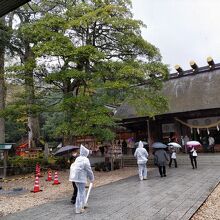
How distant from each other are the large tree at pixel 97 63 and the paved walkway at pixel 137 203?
5.15 meters

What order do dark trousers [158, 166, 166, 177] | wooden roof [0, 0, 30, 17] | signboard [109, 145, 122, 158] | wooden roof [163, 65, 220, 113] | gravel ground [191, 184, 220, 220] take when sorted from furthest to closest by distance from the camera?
wooden roof [163, 65, 220, 113] < signboard [109, 145, 122, 158] < dark trousers [158, 166, 166, 177] < gravel ground [191, 184, 220, 220] < wooden roof [0, 0, 30, 17]

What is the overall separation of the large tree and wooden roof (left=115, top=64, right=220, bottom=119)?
220 inches

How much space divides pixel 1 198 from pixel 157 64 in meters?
11.4

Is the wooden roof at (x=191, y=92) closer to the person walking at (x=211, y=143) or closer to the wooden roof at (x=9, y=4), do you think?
the person walking at (x=211, y=143)

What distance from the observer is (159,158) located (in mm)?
14359

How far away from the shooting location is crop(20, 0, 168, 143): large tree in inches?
629

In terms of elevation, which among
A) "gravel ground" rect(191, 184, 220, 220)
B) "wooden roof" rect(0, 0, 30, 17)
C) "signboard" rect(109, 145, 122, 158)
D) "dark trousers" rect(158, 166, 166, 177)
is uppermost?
"wooden roof" rect(0, 0, 30, 17)

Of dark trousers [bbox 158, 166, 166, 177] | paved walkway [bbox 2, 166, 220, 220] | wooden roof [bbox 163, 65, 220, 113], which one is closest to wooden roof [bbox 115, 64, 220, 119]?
wooden roof [bbox 163, 65, 220, 113]

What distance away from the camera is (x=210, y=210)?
7.93 m

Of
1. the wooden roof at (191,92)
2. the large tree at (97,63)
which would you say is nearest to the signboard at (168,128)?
the wooden roof at (191,92)

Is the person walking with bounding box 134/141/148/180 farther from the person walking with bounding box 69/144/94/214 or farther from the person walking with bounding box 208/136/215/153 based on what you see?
the person walking with bounding box 208/136/215/153

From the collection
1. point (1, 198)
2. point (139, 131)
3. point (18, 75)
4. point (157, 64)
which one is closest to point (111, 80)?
point (157, 64)

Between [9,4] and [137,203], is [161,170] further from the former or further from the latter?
[9,4]

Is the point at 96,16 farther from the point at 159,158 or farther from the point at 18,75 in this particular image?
the point at 159,158
